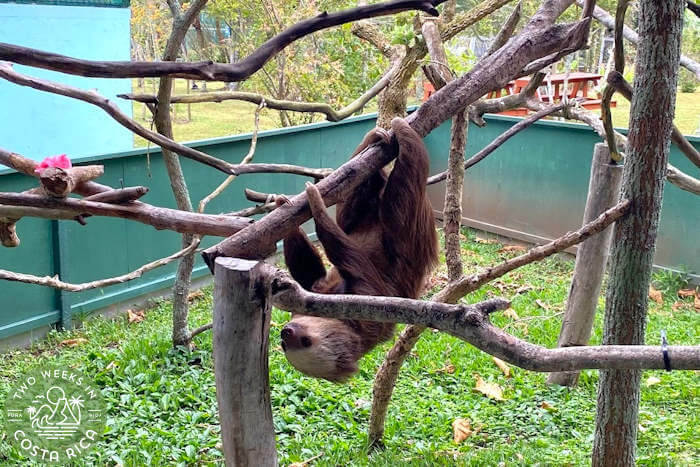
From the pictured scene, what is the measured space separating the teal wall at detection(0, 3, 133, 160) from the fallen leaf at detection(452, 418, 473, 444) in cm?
563

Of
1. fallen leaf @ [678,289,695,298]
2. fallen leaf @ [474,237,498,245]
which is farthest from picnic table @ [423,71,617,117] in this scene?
fallen leaf @ [678,289,695,298]

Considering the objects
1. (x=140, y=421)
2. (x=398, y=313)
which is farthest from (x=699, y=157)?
(x=140, y=421)

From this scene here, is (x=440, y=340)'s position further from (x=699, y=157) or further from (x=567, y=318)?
(x=699, y=157)

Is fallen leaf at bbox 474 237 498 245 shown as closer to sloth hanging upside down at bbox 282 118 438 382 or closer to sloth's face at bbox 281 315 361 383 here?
sloth hanging upside down at bbox 282 118 438 382

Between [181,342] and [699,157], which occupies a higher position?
[699,157]

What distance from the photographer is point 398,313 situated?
190 cm

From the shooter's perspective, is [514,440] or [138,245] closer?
[514,440]

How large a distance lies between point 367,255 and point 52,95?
572 cm

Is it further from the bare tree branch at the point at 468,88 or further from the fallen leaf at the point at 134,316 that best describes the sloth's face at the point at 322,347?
the fallen leaf at the point at 134,316

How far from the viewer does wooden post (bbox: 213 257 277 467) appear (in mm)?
1917

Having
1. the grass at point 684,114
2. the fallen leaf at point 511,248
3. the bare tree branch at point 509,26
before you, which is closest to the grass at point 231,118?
the grass at point 684,114

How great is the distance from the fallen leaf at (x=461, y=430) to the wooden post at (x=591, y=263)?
2.82 feet

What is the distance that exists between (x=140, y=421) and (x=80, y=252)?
2.42 metres

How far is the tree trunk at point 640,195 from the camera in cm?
284
